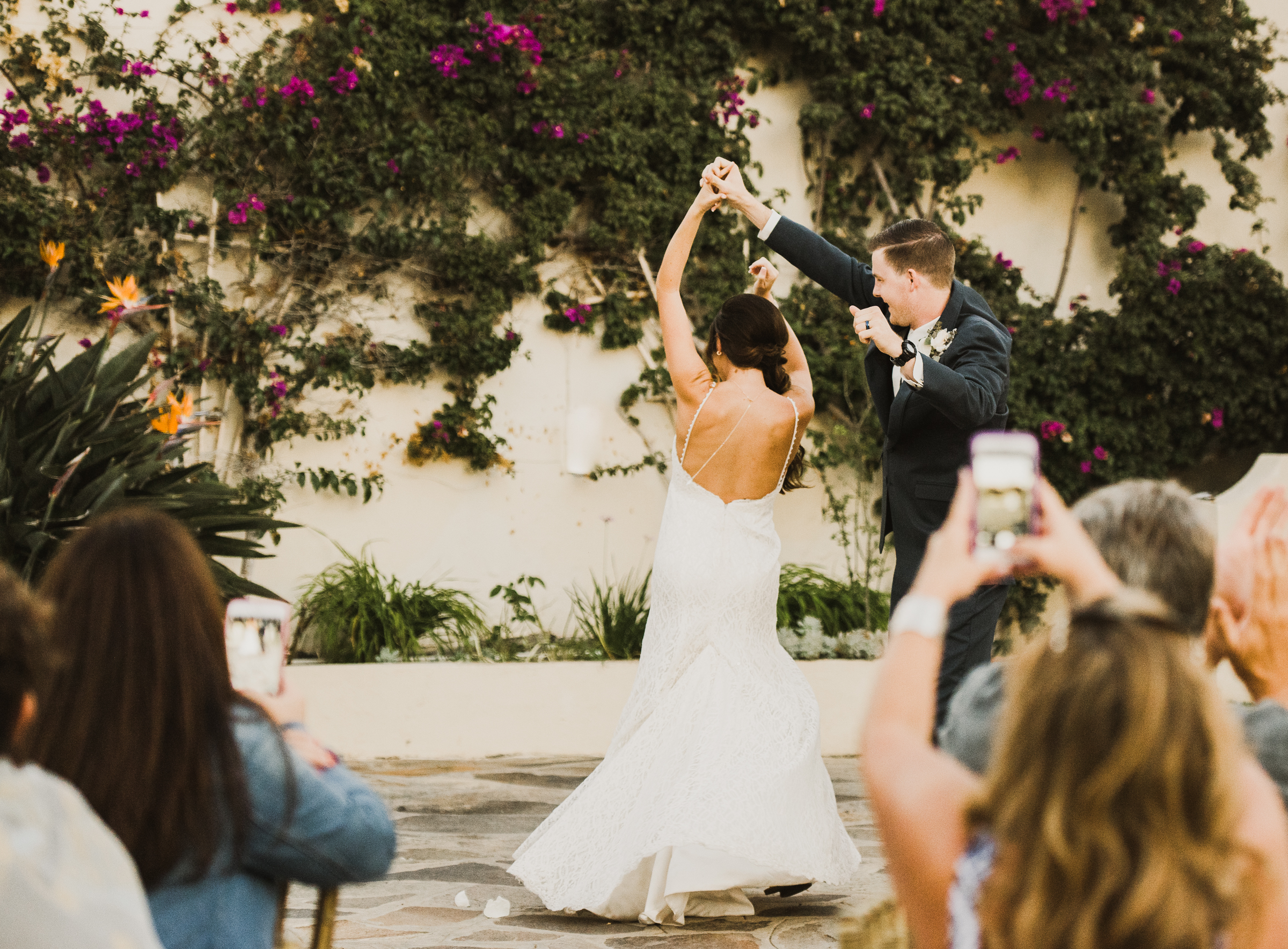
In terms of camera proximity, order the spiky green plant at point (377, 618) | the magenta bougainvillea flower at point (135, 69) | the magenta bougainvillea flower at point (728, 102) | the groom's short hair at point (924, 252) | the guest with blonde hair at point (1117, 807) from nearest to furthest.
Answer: the guest with blonde hair at point (1117, 807) → the groom's short hair at point (924, 252) → the spiky green plant at point (377, 618) → the magenta bougainvillea flower at point (135, 69) → the magenta bougainvillea flower at point (728, 102)

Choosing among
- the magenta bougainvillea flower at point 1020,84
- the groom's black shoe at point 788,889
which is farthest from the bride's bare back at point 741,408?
the magenta bougainvillea flower at point 1020,84

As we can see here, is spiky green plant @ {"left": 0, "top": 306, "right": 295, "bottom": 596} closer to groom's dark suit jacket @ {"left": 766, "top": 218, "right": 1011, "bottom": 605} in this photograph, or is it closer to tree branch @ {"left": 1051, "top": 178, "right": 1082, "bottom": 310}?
groom's dark suit jacket @ {"left": 766, "top": 218, "right": 1011, "bottom": 605}

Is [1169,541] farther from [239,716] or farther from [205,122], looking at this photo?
[205,122]

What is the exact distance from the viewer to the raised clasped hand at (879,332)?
283cm

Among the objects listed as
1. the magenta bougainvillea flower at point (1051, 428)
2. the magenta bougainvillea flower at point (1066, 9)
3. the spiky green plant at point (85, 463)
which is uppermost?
the magenta bougainvillea flower at point (1066, 9)

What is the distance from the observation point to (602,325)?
22.8ft

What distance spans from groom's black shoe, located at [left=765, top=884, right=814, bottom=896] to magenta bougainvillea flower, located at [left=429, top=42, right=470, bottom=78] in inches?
192

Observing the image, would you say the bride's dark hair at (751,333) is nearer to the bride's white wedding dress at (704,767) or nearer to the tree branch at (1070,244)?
the bride's white wedding dress at (704,767)

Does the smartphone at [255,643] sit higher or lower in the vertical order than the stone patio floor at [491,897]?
higher

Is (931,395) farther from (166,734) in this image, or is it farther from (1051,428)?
(1051,428)

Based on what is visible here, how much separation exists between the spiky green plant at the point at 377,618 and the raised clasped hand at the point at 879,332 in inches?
144

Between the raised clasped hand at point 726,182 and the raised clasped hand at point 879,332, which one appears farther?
the raised clasped hand at point 726,182

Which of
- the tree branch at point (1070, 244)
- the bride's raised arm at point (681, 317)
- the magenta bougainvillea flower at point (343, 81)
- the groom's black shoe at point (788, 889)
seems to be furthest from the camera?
the tree branch at point (1070, 244)

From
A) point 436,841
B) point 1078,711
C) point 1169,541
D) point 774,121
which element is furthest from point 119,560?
point 774,121
